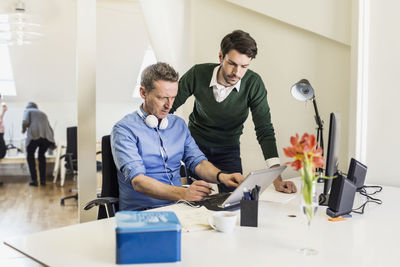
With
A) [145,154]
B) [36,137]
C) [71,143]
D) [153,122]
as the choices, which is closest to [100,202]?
[145,154]

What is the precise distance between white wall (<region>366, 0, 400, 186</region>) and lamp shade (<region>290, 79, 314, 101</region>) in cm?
48

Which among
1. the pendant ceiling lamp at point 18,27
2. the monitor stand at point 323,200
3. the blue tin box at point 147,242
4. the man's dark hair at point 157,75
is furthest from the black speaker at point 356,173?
the pendant ceiling lamp at point 18,27

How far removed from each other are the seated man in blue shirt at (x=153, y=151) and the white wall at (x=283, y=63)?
103 centimetres

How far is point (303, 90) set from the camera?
2748 mm

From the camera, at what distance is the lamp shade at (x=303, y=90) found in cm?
273

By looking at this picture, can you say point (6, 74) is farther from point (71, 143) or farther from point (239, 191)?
point (239, 191)

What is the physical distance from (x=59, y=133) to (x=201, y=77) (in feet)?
20.7

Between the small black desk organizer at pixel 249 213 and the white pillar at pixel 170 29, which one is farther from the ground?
the white pillar at pixel 170 29

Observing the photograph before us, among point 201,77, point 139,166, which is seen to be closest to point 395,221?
point 139,166

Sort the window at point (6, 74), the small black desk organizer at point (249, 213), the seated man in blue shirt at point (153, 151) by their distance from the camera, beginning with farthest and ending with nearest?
the window at point (6, 74) < the seated man in blue shirt at point (153, 151) < the small black desk organizer at point (249, 213)

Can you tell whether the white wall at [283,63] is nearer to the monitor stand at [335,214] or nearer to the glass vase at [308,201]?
the monitor stand at [335,214]

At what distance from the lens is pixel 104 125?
8734 mm

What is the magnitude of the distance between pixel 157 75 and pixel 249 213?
922mm

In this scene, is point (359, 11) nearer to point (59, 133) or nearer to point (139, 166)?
point (139, 166)
